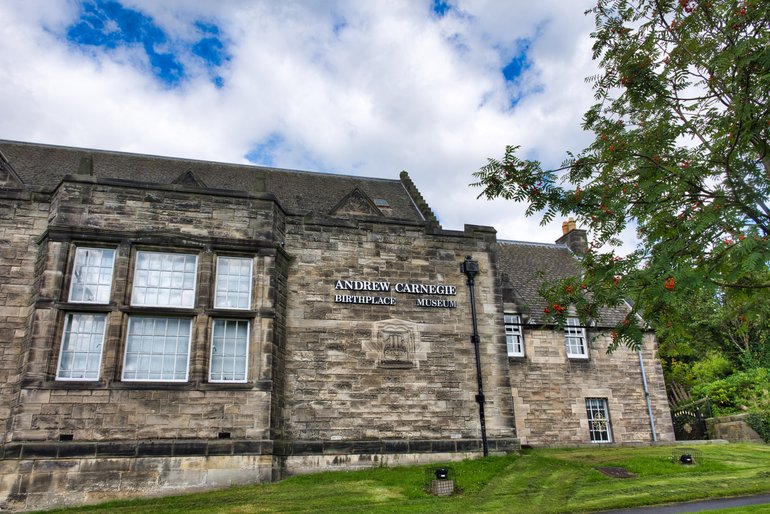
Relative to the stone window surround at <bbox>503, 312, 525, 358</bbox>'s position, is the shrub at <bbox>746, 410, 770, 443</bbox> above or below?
below

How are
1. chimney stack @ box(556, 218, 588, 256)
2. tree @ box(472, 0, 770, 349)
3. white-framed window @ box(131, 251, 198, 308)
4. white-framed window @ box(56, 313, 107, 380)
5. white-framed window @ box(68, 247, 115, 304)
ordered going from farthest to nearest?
chimney stack @ box(556, 218, 588, 256), white-framed window @ box(131, 251, 198, 308), white-framed window @ box(68, 247, 115, 304), white-framed window @ box(56, 313, 107, 380), tree @ box(472, 0, 770, 349)

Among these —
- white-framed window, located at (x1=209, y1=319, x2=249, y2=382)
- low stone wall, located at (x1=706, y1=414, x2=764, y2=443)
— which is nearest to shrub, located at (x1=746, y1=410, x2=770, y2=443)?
low stone wall, located at (x1=706, y1=414, x2=764, y2=443)

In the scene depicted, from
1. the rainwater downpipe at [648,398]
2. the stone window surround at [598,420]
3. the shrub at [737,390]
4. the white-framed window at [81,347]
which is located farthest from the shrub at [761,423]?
the white-framed window at [81,347]

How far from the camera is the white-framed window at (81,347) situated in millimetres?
12961

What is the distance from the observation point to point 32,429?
1218cm

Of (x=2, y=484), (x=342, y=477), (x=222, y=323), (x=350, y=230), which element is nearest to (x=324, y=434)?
(x=342, y=477)

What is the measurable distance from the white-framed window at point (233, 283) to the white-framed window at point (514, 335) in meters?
11.0

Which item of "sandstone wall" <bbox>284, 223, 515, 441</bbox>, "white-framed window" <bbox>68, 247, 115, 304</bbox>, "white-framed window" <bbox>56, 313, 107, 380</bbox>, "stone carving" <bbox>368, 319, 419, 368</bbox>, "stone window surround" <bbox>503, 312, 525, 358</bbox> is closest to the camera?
"white-framed window" <bbox>56, 313, 107, 380</bbox>

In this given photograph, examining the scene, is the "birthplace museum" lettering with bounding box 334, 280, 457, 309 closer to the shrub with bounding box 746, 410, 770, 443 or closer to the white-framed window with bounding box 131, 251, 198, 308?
the white-framed window with bounding box 131, 251, 198, 308

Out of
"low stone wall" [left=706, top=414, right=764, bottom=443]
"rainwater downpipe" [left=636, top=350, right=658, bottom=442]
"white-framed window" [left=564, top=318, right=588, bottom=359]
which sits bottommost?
"low stone wall" [left=706, top=414, right=764, bottom=443]

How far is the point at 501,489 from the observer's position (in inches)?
477

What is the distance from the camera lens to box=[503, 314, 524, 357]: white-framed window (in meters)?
21.8

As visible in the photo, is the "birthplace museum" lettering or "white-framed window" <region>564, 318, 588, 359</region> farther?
"white-framed window" <region>564, 318, 588, 359</region>

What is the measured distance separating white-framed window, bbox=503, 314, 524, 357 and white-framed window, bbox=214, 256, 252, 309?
1095 cm
